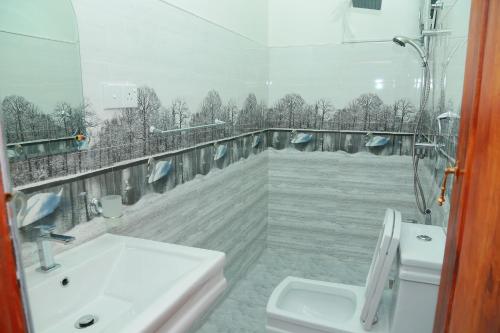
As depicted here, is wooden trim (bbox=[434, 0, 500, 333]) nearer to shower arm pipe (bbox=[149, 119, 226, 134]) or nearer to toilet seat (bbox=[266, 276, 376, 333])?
toilet seat (bbox=[266, 276, 376, 333])

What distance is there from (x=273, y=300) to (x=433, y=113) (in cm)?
161

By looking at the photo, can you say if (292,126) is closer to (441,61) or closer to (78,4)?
(441,61)

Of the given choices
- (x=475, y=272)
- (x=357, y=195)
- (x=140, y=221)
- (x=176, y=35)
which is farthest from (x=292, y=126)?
(x=475, y=272)

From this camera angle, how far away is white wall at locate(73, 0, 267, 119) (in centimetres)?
132

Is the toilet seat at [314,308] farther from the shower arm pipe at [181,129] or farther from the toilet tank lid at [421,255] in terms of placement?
the shower arm pipe at [181,129]

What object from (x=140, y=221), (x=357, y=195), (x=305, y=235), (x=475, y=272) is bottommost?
A: (x=305, y=235)

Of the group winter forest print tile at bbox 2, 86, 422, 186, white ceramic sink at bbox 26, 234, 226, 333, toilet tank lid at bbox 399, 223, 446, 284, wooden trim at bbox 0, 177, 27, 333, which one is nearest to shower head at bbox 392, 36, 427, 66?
winter forest print tile at bbox 2, 86, 422, 186

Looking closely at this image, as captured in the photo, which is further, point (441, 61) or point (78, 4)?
point (441, 61)

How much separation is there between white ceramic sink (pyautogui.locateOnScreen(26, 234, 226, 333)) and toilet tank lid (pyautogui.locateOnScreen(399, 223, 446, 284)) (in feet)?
2.45

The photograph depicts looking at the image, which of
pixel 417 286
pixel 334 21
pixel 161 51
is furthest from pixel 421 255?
pixel 334 21

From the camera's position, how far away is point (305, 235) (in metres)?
3.31

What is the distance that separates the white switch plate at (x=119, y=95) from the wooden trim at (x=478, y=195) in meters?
1.22

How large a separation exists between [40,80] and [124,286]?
2.41 ft

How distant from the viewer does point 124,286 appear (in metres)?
1.21
